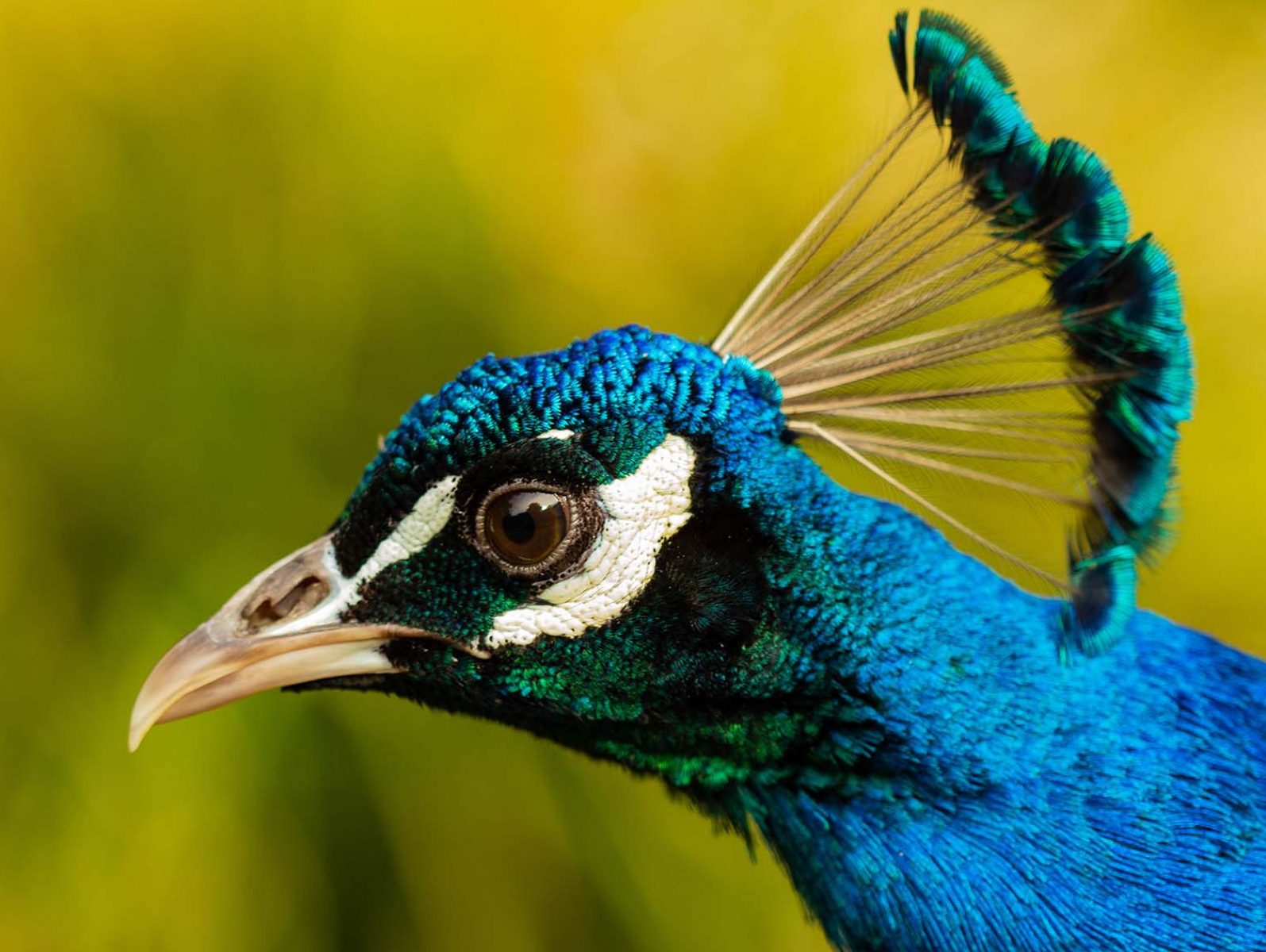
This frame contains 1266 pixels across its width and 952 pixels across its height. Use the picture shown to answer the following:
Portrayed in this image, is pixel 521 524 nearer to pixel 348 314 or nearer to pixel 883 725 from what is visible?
pixel 883 725

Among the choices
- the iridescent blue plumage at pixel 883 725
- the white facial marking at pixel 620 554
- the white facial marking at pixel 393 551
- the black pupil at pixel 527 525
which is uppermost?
the white facial marking at pixel 393 551

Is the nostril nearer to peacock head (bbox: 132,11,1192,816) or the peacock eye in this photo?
peacock head (bbox: 132,11,1192,816)

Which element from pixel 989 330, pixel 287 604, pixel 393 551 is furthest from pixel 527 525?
pixel 989 330

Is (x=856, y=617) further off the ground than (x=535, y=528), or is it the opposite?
(x=535, y=528)

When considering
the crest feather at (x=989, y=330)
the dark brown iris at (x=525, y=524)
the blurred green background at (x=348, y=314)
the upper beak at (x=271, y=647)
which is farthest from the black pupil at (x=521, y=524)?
the blurred green background at (x=348, y=314)

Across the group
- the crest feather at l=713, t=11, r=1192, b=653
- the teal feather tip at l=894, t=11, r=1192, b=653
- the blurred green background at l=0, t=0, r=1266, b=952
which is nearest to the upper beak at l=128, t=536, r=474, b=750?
the crest feather at l=713, t=11, r=1192, b=653

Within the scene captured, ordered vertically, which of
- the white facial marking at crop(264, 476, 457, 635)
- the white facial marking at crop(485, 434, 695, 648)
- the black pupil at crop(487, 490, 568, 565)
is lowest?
the white facial marking at crop(485, 434, 695, 648)

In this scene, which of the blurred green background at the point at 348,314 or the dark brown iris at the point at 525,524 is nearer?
the dark brown iris at the point at 525,524

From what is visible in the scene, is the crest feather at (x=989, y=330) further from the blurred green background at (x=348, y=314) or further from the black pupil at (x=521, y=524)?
the blurred green background at (x=348, y=314)
